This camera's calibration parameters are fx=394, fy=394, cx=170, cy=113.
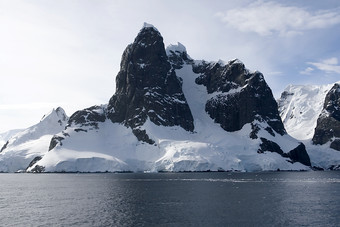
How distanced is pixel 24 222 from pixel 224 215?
35.3 m

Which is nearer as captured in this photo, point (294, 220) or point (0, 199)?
point (294, 220)

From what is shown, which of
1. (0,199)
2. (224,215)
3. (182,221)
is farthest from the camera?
(0,199)

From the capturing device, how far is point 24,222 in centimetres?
6756

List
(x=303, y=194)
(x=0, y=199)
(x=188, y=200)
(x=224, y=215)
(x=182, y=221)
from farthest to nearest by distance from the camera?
(x=303, y=194) < (x=0, y=199) < (x=188, y=200) < (x=224, y=215) < (x=182, y=221)

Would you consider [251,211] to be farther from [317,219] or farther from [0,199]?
[0,199]

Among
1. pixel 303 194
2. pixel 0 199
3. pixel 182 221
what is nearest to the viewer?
pixel 182 221

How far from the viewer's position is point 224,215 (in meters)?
72.5

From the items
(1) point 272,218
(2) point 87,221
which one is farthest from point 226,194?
→ (2) point 87,221

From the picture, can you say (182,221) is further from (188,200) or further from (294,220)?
(188,200)

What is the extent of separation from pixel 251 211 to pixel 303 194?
3641cm

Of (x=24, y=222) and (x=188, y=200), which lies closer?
(x=24, y=222)

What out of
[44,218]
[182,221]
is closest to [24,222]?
[44,218]

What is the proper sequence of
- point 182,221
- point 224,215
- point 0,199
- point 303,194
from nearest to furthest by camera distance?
1. point 182,221
2. point 224,215
3. point 0,199
4. point 303,194

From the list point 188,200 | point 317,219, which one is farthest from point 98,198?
point 317,219
